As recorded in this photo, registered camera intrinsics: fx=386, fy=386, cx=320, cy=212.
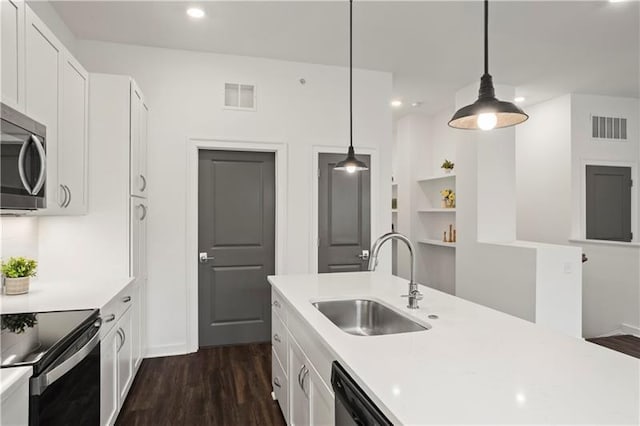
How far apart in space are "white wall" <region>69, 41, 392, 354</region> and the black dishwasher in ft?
8.96

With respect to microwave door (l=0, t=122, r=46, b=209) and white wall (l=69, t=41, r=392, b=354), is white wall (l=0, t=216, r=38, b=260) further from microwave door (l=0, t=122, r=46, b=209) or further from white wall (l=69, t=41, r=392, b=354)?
white wall (l=69, t=41, r=392, b=354)

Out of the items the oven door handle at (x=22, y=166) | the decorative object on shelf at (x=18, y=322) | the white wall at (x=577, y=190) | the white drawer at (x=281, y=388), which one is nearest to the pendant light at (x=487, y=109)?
the white drawer at (x=281, y=388)

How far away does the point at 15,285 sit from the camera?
2.30 m

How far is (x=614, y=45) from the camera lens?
368 cm

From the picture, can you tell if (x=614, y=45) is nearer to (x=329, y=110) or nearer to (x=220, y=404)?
(x=329, y=110)

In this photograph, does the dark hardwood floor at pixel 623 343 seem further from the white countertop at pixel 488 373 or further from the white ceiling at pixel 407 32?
the white countertop at pixel 488 373

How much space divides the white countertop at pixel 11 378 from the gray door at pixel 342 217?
3.06 meters

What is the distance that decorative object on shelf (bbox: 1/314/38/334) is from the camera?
168cm

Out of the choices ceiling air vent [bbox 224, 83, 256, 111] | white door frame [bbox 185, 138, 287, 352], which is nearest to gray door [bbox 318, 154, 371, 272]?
ceiling air vent [bbox 224, 83, 256, 111]

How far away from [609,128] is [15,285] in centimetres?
675

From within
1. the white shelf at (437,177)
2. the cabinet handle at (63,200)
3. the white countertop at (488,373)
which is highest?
the white shelf at (437,177)

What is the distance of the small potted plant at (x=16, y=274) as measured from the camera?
2.29 m

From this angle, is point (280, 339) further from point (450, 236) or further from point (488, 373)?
point (450, 236)

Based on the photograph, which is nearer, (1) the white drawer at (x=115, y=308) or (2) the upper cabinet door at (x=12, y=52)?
(2) the upper cabinet door at (x=12, y=52)
